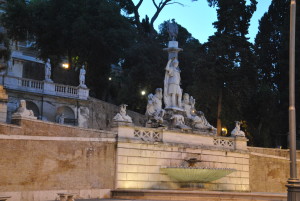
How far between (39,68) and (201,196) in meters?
22.6

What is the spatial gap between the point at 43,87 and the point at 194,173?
1288cm

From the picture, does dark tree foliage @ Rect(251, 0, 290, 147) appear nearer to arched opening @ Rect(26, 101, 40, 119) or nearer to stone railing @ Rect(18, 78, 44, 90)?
stone railing @ Rect(18, 78, 44, 90)

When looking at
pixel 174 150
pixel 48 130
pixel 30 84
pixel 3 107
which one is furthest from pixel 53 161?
pixel 30 84

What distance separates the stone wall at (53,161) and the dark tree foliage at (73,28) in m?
18.1

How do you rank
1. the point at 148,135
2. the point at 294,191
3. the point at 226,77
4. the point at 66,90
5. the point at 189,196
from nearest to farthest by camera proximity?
1. the point at 294,191
2. the point at 189,196
3. the point at 148,135
4. the point at 66,90
5. the point at 226,77

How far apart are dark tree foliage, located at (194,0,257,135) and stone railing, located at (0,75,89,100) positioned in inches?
336

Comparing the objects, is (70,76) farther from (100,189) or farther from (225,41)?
(100,189)

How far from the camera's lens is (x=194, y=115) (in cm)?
2806

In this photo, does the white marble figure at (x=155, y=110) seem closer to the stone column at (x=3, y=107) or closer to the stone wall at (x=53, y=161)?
the stone wall at (x=53, y=161)

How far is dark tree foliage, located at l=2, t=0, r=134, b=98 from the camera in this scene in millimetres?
39219

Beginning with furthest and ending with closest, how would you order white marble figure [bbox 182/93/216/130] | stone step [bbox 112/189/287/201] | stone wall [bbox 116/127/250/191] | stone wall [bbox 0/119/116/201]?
white marble figure [bbox 182/93/216/130]
stone wall [bbox 116/127/250/191]
stone step [bbox 112/189/287/201]
stone wall [bbox 0/119/116/201]

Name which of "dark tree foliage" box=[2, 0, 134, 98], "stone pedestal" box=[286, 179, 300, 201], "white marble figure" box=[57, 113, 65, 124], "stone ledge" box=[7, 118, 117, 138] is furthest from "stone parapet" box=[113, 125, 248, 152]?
"dark tree foliage" box=[2, 0, 134, 98]

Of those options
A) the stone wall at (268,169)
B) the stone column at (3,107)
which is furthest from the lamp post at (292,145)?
the stone wall at (268,169)

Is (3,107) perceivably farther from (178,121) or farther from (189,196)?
(189,196)
